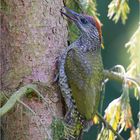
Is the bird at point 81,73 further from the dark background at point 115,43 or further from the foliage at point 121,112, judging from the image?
the dark background at point 115,43

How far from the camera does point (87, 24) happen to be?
312 cm

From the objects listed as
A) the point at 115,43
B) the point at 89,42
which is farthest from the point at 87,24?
the point at 115,43

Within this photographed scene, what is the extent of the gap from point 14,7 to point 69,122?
0.63 meters

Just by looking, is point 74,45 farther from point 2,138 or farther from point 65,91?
point 2,138

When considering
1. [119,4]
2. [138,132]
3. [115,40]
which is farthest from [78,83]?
[115,40]

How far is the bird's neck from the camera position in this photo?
3084 mm

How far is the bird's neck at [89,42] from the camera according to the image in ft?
10.1

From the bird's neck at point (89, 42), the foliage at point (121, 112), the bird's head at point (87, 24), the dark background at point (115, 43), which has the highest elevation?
the bird's head at point (87, 24)

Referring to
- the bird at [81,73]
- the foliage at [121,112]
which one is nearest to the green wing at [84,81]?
the bird at [81,73]

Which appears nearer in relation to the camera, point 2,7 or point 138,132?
point 2,7

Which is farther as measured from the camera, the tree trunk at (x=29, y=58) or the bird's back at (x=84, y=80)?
the bird's back at (x=84, y=80)

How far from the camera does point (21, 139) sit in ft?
8.58

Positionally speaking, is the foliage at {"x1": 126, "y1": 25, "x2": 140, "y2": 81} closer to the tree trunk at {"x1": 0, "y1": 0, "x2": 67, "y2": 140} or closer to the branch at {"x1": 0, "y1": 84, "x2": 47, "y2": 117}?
the tree trunk at {"x1": 0, "y1": 0, "x2": 67, "y2": 140}

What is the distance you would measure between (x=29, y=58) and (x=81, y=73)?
12.6 inches
